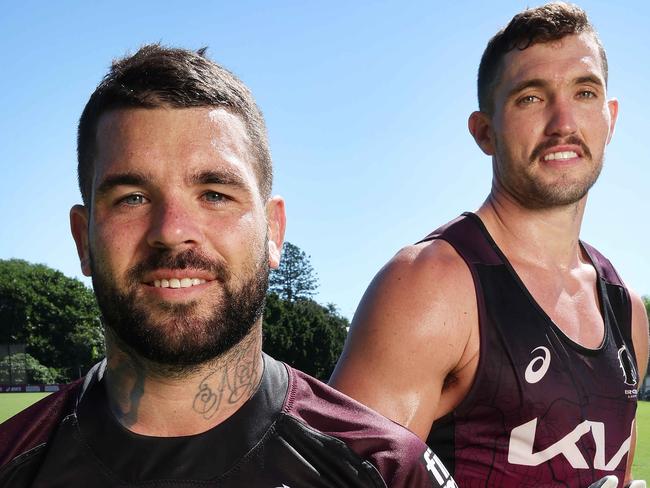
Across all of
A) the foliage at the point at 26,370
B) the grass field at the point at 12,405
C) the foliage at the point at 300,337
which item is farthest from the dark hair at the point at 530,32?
the foliage at the point at 26,370

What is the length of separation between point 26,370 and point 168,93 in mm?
69749

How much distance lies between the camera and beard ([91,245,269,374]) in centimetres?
220

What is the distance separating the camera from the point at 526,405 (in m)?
3.13

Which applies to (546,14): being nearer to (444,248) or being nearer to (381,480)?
(444,248)

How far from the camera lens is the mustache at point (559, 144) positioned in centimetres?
343

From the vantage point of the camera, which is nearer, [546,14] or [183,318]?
[183,318]

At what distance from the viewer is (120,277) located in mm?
2246

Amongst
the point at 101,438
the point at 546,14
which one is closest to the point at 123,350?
the point at 101,438

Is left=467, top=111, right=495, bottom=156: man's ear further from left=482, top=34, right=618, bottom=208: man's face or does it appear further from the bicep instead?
the bicep

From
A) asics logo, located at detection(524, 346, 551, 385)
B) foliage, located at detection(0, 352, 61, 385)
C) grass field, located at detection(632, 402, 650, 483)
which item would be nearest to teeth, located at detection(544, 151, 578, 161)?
asics logo, located at detection(524, 346, 551, 385)

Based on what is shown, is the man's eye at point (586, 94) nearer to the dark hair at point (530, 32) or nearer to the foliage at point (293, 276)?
the dark hair at point (530, 32)

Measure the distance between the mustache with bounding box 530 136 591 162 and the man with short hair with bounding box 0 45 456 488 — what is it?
154 centimetres

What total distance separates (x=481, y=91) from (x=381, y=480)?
2.28 meters

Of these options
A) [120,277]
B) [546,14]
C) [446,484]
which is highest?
[546,14]
